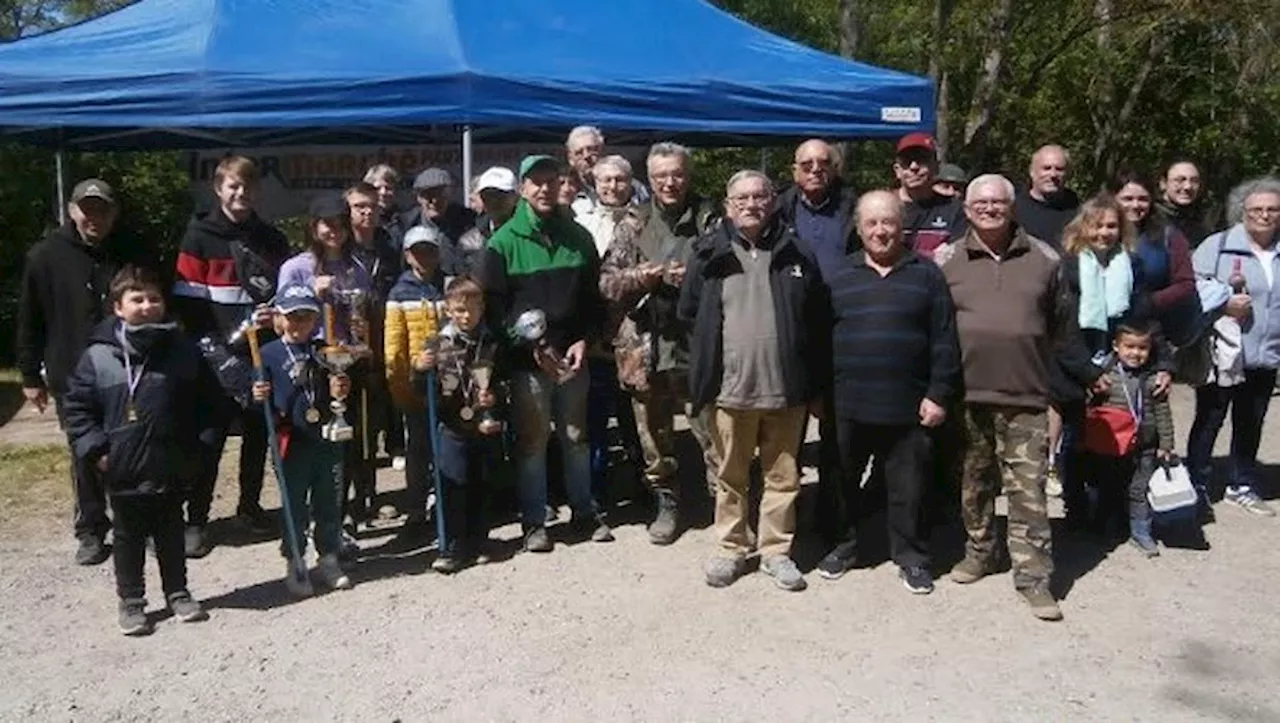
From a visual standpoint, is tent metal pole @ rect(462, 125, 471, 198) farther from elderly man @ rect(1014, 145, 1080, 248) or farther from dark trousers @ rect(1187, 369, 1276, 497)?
dark trousers @ rect(1187, 369, 1276, 497)

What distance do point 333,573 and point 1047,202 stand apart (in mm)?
3612

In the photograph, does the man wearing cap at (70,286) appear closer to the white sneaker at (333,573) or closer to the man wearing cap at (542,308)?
the white sneaker at (333,573)

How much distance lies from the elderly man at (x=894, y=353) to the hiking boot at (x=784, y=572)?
1.42 feet

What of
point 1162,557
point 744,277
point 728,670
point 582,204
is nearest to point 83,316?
point 582,204

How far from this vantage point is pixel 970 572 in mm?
4863

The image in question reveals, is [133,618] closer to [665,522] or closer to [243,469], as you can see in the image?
[243,469]

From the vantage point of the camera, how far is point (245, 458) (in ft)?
18.2

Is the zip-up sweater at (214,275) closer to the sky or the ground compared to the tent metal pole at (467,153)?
closer to the ground

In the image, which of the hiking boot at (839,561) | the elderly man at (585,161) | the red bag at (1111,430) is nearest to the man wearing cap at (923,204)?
the red bag at (1111,430)

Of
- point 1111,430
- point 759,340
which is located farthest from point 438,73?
point 1111,430

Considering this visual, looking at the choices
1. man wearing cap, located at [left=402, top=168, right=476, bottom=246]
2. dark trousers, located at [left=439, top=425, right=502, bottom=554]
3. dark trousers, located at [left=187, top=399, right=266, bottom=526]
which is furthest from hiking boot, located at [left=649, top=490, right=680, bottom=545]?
dark trousers, located at [left=187, top=399, right=266, bottom=526]

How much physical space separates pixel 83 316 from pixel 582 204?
7.33 ft

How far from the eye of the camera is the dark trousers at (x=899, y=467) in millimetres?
4730

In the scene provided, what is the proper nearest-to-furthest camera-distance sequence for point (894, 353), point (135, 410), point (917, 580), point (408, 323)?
point (135, 410) → point (894, 353) → point (917, 580) → point (408, 323)
